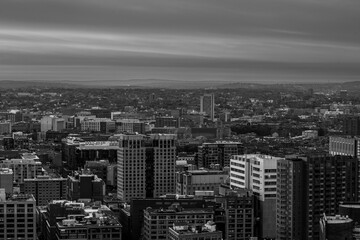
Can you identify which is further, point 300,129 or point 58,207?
point 300,129

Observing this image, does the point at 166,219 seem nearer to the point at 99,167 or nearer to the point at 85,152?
the point at 99,167

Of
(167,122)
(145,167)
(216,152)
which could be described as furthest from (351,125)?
(167,122)

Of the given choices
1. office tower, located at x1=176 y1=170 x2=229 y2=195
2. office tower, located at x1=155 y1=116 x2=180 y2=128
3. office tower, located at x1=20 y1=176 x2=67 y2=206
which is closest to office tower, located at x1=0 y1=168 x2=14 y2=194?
office tower, located at x1=20 y1=176 x2=67 y2=206

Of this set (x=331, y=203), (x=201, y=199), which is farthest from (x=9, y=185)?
(x=331, y=203)

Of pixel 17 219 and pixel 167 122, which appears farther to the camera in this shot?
pixel 167 122

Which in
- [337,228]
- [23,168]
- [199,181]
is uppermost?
[337,228]

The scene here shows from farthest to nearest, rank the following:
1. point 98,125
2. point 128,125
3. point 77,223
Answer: point 98,125, point 128,125, point 77,223

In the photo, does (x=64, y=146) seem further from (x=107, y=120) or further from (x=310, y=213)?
(x=310, y=213)
